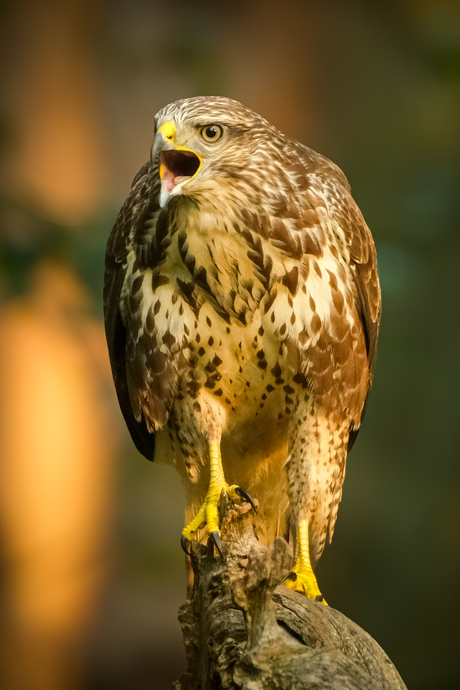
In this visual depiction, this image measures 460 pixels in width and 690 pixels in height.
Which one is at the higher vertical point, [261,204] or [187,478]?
[261,204]

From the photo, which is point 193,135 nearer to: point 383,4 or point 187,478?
point 187,478

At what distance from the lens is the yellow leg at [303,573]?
6.00 ft

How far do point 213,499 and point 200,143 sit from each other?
2.83 ft

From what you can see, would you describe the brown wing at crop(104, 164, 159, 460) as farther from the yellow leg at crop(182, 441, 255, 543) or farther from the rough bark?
the rough bark

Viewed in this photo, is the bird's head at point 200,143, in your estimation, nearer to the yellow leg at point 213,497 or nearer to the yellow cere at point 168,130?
the yellow cere at point 168,130

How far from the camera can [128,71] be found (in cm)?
304

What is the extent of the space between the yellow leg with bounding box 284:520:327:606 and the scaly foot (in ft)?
0.90

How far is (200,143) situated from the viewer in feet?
5.18

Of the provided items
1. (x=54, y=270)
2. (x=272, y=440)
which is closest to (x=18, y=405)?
(x=54, y=270)

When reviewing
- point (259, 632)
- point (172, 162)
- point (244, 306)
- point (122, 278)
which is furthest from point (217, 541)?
point (172, 162)

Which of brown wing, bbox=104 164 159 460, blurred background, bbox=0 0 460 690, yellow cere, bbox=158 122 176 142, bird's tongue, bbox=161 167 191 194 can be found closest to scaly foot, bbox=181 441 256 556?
brown wing, bbox=104 164 159 460

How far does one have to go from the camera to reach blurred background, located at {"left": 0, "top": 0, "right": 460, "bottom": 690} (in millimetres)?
2992

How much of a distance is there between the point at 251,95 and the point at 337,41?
0.47 m

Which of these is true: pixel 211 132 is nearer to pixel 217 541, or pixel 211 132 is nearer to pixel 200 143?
pixel 200 143
